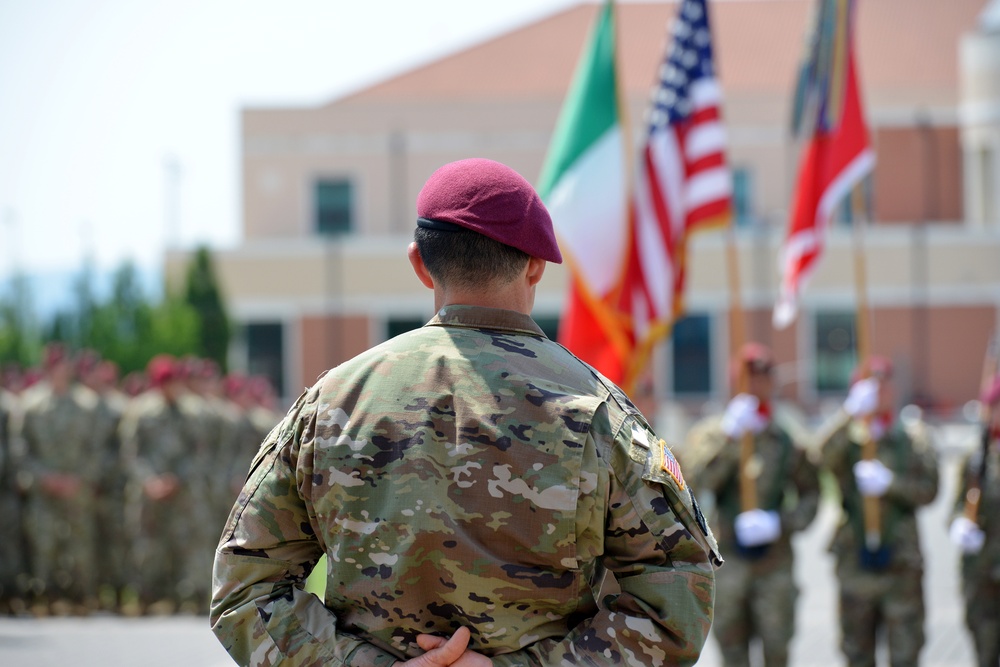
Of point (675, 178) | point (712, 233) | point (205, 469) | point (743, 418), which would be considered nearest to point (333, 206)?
point (712, 233)

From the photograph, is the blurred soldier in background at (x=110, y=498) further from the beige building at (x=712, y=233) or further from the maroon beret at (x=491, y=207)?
the beige building at (x=712, y=233)

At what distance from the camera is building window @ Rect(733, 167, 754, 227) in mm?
41062

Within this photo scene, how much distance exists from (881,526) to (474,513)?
5.40m

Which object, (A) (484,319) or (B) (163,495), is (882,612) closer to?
(A) (484,319)

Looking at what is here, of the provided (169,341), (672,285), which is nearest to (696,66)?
(672,285)

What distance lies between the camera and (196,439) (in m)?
12.4

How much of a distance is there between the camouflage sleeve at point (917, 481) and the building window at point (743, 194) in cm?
3403

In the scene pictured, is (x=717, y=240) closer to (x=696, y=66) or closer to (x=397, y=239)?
(x=397, y=239)

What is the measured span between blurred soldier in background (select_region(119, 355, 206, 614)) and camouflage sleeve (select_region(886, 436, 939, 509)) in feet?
23.5

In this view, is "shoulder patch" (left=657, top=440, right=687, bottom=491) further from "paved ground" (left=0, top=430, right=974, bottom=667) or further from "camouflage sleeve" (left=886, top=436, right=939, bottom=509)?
"paved ground" (left=0, top=430, right=974, bottom=667)

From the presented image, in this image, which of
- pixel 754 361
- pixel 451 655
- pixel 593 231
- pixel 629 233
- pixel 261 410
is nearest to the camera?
pixel 451 655

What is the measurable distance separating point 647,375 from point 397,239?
3173 centimetres

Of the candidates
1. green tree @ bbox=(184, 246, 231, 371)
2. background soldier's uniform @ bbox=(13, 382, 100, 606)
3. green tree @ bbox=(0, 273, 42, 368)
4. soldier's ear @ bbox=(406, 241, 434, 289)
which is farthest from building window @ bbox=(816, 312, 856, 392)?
soldier's ear @ bbox=(406, 241, 434, 289)

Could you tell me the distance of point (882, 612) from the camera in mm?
7363
